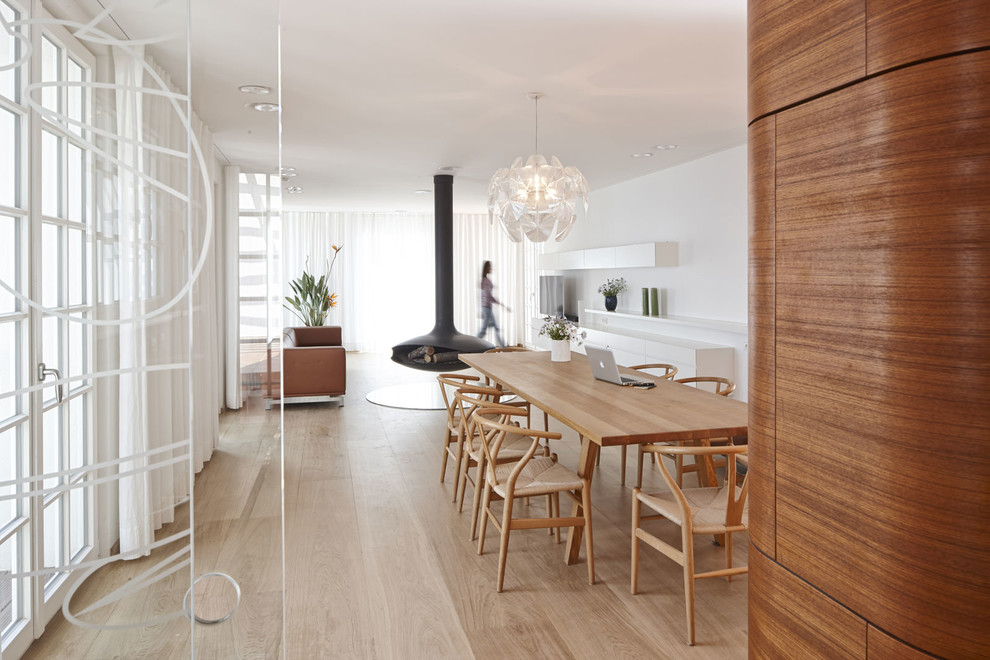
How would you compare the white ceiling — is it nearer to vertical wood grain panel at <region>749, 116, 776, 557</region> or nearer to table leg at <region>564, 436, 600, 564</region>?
vertical wood grain panel at <region>749, 116, 776, 557</region>

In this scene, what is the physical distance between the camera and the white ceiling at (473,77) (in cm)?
142

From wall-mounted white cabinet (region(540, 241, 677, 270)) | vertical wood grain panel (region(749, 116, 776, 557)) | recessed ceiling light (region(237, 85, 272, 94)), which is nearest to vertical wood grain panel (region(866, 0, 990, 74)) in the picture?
vertical wood grain panel (region(749, 116, 776, 557))

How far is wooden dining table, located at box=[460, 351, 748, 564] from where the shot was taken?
256cm

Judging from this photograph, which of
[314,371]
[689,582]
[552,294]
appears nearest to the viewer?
[689,582]

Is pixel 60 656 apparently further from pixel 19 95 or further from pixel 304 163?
pixel 304 163

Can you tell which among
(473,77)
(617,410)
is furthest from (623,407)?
(473,77)

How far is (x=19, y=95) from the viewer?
3.59 ft

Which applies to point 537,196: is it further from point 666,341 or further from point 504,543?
point 666,341

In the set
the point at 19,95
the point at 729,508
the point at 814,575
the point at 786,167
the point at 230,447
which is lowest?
the point at 729,508

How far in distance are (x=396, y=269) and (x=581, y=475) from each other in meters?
9.65

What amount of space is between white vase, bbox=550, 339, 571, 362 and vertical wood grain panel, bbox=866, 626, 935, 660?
3623 mm

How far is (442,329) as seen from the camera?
7988 mm

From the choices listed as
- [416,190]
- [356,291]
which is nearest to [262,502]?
[416,190]

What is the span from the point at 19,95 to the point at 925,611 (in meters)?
1.57
